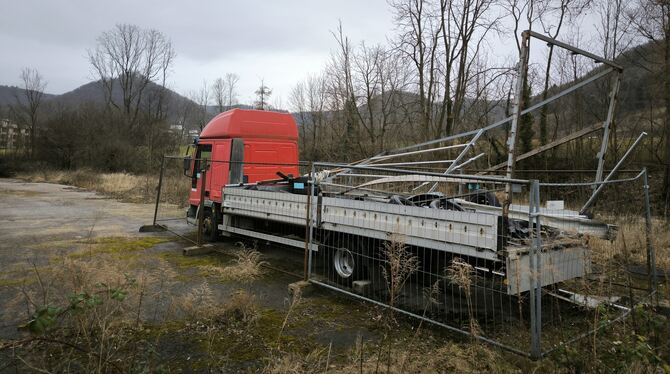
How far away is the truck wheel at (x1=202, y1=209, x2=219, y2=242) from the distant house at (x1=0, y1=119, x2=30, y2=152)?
45.3 metres

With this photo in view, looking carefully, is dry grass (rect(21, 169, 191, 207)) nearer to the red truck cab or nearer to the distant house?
the red truck cab

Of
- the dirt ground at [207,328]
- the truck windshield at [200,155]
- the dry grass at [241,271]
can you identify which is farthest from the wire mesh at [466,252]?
the truck windshield at [200,155]

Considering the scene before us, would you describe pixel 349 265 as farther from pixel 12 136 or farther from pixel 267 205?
pixel 12 136

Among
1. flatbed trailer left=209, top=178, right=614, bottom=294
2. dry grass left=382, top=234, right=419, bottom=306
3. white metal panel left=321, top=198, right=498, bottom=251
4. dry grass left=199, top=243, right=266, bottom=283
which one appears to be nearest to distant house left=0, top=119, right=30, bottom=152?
dry grass left=199, top=243, right=266, bottom=283

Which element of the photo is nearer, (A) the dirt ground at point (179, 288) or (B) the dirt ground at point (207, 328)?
(B) the dirt ground at point (207, 328)

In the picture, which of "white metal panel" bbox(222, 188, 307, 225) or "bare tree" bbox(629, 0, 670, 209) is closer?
"white metal panel" bbox(222, 188, 307, 225)

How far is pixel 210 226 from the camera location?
29.7ft

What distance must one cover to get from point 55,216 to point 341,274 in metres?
11.6

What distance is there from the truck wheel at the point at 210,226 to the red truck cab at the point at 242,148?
0.12 meters

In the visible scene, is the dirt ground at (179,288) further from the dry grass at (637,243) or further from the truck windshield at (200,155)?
the dry grass at (637,243)

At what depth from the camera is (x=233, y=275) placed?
6.32 metres

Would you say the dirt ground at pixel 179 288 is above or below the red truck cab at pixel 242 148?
below

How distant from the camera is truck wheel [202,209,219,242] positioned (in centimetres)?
888

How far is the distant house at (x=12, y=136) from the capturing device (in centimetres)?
4426
